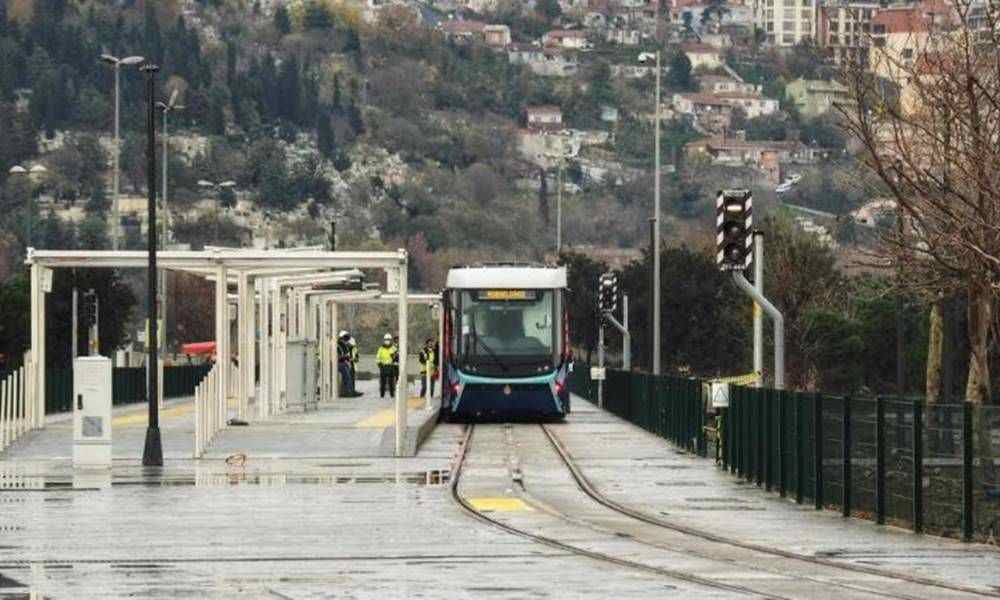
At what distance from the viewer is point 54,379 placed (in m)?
66.9

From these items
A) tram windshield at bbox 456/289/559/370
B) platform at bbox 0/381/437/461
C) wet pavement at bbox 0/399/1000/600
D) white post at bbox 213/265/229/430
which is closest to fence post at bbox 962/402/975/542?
wet pavement at bbox 0/399/1000/600

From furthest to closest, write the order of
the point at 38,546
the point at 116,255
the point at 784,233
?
the point at 784,233 < the point at 116,255 < the point at 38,546

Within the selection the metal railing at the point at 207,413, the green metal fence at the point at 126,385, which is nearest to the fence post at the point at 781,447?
the metal railing at the point at 207,413

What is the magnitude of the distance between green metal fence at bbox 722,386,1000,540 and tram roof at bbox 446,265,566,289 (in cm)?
2459

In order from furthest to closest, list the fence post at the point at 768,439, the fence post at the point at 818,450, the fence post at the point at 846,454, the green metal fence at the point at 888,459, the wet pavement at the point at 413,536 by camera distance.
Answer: the fence post at the point at 768,439, the fence post at the point at 818,450, the fence post at the point at 846,454, the green metal fence at the point at 888,459, the wet pavement at the point at 413,536

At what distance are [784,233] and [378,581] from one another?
8586 centimetres

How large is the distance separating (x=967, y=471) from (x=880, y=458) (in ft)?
8.36

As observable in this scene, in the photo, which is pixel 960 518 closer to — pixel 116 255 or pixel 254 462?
pixel 254 462

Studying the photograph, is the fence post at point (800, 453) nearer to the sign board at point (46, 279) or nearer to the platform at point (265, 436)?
the platform at point (265, 436)

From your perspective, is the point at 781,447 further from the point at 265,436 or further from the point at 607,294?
the point at 607,294

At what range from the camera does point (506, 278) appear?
6281 centimetres

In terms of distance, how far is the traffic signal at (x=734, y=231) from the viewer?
123 feet

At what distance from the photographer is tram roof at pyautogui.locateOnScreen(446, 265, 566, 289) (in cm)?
6272

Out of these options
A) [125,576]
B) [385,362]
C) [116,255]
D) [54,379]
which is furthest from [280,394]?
[125,576]
